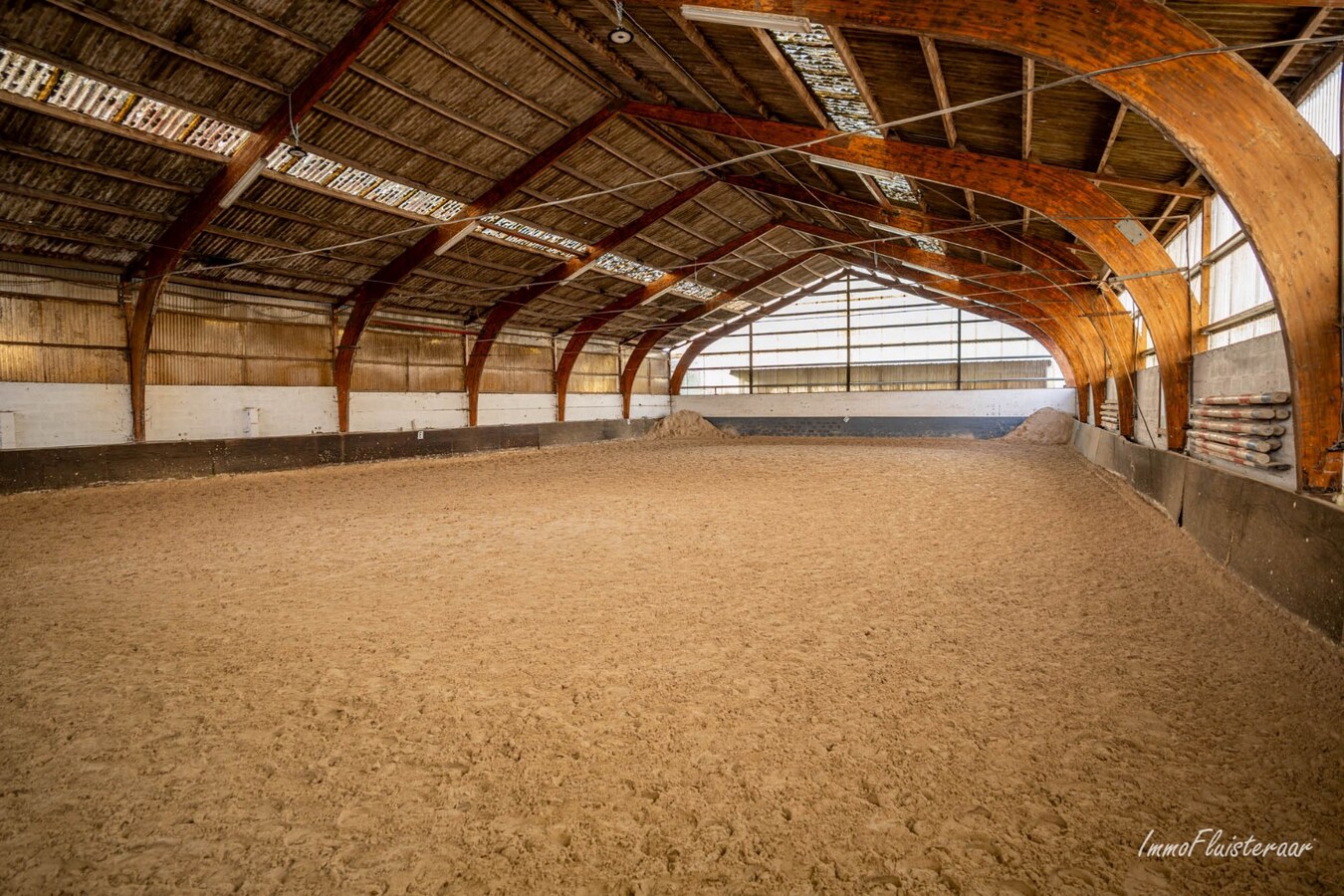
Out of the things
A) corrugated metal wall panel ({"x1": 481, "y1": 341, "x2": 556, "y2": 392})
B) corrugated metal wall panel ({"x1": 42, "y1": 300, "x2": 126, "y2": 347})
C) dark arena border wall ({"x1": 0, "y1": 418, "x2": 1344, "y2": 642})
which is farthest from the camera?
corrugated metal wall panel ({"x1": 481, "y1": 341, "x2": 556, "y2": 392})

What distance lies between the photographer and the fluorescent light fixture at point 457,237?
14984mm

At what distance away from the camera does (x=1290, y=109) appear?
15.7 feet

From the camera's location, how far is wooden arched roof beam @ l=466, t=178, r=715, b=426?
17803 millimetres

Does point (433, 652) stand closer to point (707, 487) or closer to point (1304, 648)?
point (1304, 648)

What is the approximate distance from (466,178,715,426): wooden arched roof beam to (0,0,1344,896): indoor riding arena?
0.57ft

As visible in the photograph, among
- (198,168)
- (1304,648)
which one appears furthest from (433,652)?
(198,168)

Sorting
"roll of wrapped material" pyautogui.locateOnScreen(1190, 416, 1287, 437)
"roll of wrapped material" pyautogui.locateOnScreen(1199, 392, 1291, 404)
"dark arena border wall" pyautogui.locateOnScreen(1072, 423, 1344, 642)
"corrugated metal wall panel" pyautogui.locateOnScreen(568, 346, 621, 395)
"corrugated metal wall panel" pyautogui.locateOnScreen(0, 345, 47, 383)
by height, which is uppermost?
"corrugated metal wall panel" pyautogui.locateOnScreen(568, 346, 621, 395)

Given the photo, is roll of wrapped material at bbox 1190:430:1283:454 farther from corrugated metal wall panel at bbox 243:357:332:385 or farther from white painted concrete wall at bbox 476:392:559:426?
white painted concrete wall at bbox 476:392:559:426

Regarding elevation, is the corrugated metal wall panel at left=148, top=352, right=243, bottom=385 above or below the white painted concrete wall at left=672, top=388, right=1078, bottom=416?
above

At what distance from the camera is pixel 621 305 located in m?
24.4

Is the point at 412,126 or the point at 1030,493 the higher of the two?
the point at 412,126

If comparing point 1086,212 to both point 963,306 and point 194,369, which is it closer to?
point 963,306

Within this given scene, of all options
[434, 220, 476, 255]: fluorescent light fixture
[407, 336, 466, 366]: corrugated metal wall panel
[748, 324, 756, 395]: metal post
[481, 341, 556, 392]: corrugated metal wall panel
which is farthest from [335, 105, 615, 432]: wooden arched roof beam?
[748, 324, 756, 395]: metal post

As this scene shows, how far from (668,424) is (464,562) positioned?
79.9 feet
